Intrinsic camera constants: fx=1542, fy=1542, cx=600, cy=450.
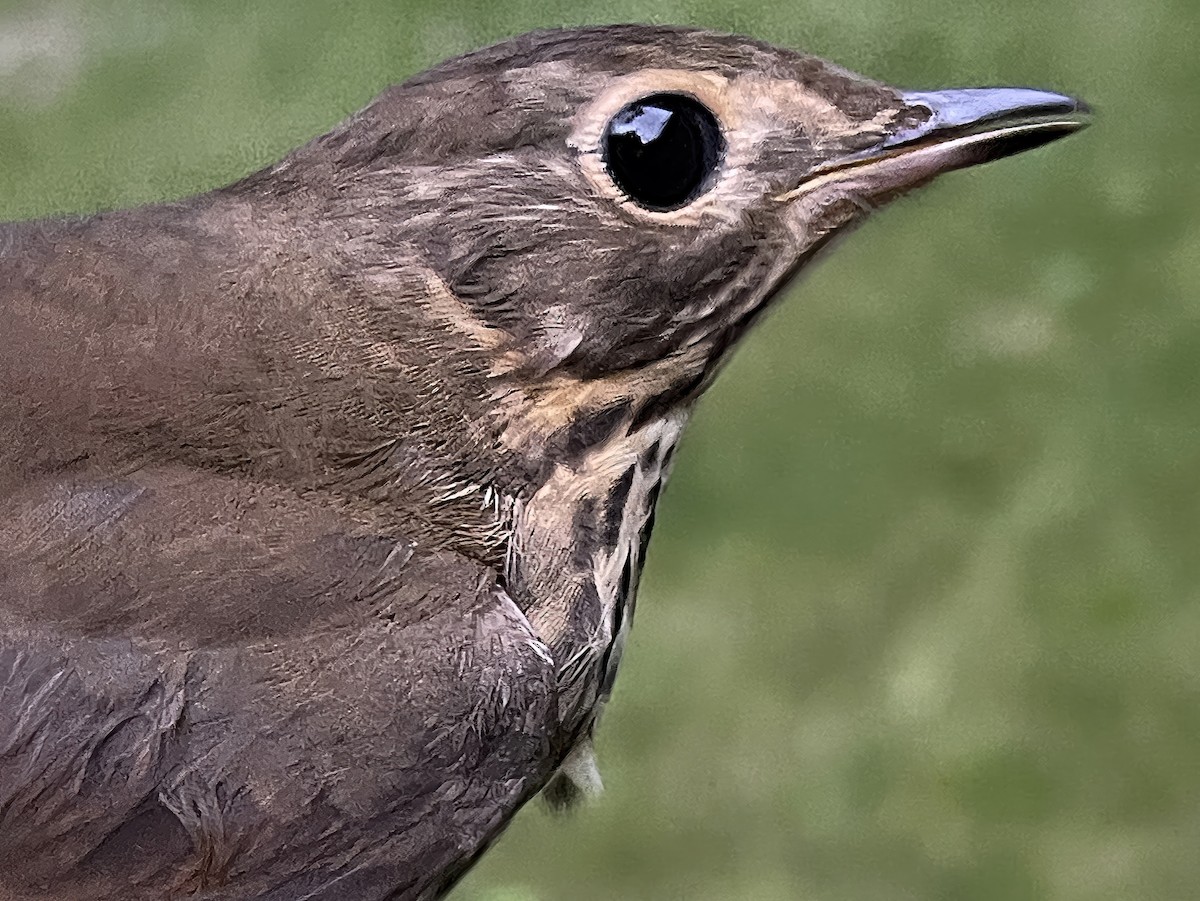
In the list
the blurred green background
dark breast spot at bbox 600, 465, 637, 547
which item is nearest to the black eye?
dark breast spot at bbox 600, 465, 637, 547

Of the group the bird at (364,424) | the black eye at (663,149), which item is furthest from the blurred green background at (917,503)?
the black eye at (663,149)

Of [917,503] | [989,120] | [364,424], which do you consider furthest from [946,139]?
[917,503]

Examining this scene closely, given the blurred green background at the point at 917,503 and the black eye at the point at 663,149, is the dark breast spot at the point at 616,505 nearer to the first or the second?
the black eye at the point at 663,149

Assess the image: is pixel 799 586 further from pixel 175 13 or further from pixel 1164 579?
pixel 175 13

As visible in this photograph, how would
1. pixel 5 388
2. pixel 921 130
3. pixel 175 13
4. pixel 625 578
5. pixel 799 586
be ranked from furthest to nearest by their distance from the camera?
1. pixel 175 13
2. pixel 799 586
3. pixel 625 578
4. pixel 921 130
5. pixel 5 388

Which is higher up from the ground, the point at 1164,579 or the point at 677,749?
the point at 1164,579

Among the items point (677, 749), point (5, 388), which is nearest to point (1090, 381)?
point (677, 749)

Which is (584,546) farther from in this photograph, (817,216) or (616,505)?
(817,216)

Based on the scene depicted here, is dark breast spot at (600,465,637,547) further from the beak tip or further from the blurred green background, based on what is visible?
the blurred green background
